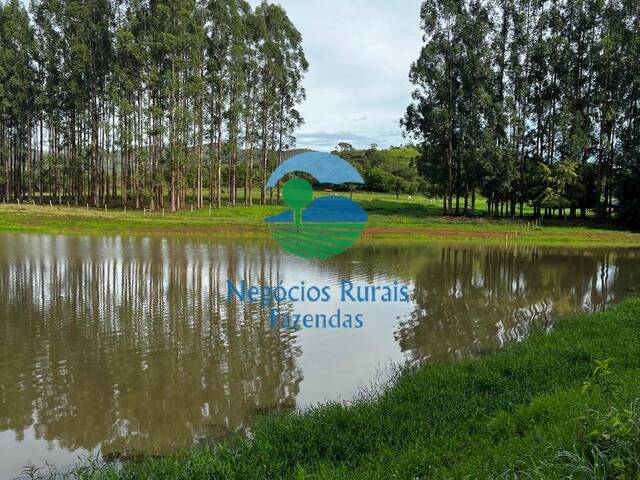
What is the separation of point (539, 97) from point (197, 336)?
41.2 metres

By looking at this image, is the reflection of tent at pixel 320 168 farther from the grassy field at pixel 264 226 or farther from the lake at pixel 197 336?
the lake at pixel 197 336

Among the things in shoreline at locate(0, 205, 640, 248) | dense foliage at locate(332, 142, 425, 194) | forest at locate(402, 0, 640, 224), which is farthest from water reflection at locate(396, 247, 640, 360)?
dense foliage at locate(332, 142, 425, 194)

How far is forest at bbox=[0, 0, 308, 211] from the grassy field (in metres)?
7.17

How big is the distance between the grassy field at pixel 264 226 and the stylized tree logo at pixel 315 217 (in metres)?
1.82

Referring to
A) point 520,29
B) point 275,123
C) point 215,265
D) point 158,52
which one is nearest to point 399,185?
point 275,123

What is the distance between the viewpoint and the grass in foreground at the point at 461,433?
411cm

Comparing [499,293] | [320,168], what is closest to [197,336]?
[499,293]

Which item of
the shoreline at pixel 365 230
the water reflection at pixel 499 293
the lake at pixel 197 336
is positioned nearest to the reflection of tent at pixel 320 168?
the shoreline at pixel 365 230

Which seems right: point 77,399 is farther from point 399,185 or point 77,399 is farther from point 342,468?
point 399,185

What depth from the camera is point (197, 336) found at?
1025 cm

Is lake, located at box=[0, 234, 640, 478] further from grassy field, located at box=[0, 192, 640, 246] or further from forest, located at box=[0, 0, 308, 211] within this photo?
forest, located at box=[0, 0, 308, 211]

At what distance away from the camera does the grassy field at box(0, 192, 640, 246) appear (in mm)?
32625

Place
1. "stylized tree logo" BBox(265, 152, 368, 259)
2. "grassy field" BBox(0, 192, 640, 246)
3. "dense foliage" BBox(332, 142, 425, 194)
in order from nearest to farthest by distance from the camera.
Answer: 1. "stylized tree logo" BBox(265, 152, 368, 259)
2. "grassy field" BBox(0, 192, 640, 246)
3. "dense foliage" BBox(332, 142, 425, 194)

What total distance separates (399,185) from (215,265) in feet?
197
